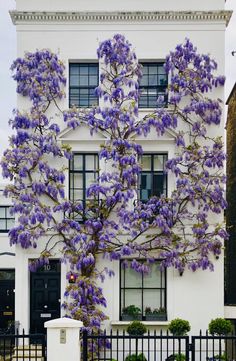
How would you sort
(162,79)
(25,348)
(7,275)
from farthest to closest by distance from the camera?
(7,275) < (162,79) < (25,348)

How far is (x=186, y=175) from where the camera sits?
20625 mm

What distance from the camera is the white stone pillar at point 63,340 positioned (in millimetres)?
14469

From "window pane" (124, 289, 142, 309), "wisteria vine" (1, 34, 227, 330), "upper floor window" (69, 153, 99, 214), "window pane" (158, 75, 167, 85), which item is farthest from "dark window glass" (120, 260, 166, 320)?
"window pane" (158, 75, 167, 85)

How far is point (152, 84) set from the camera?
21.4m

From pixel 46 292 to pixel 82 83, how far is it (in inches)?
261

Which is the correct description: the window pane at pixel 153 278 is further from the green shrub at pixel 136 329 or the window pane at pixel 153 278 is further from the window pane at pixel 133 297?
the green shrub at pixel 136 329

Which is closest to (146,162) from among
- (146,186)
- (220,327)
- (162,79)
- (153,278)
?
(146,186)

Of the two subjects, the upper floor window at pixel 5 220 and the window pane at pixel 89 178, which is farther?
the upper floor window at pixel 5 220

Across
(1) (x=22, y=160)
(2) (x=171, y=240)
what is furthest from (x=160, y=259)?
(1) (x=22, y=160)

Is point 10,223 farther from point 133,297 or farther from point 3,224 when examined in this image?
point 133,297

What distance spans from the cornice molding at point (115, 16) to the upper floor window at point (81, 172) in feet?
13.9

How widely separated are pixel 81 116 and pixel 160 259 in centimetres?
501

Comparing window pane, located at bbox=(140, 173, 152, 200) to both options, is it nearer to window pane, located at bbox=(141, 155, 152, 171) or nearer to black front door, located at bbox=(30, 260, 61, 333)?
window pane, located at bbox=(141, 155, 152, 171)

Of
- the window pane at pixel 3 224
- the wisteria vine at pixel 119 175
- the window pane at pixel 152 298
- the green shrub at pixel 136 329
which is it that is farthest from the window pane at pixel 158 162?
the window pane at pixel 3 224
